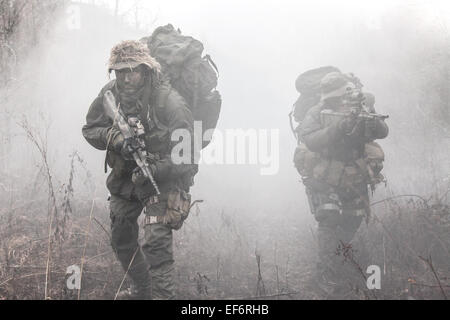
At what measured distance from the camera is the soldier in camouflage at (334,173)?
14.8ft

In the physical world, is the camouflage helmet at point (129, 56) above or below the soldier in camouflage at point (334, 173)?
above

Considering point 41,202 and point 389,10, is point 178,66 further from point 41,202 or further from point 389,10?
point 389,10

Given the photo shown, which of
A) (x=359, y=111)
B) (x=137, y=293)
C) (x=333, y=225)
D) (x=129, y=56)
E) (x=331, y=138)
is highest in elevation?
(x=129, y=56)

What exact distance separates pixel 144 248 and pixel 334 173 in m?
2.45

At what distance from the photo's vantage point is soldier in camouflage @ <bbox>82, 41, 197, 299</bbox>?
331 cm

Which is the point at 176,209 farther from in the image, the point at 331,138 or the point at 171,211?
the point at 331,138

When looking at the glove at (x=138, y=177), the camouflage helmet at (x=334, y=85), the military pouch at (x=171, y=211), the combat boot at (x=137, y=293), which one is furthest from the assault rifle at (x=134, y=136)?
the camouflage helmet at (x=334, y=85)

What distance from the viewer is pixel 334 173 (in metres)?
4.62

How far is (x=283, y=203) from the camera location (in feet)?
27.1

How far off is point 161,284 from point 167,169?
969mm

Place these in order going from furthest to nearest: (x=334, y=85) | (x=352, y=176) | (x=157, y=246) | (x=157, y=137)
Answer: (x=334, y=85), (x=352, y=176), (x=157, y=137), (x=157, y=246)

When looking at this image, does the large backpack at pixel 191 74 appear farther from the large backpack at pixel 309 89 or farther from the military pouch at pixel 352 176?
the large backpack at pixel 309 89

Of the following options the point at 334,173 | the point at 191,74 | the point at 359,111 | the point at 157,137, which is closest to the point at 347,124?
the point at 359,111

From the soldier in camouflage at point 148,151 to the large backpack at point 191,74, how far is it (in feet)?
0.62
